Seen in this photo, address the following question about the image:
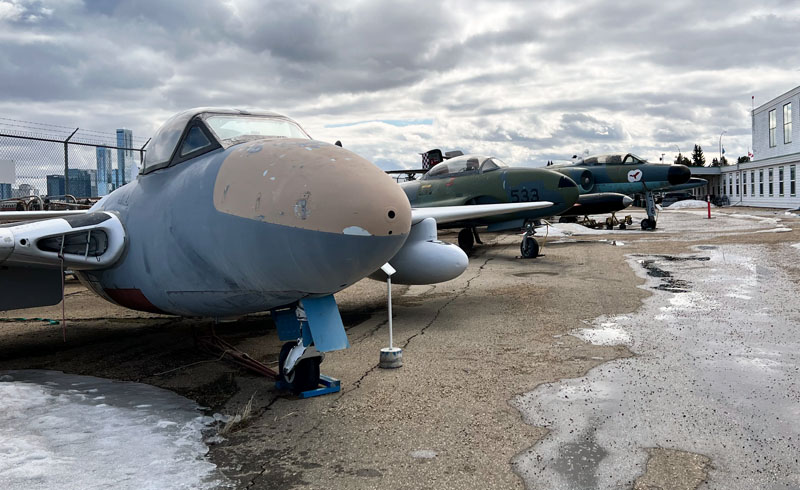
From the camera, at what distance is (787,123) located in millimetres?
44625

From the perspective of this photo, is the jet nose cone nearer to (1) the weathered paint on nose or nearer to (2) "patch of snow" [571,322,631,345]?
(2) "patch of snow" [571,322,631,345]

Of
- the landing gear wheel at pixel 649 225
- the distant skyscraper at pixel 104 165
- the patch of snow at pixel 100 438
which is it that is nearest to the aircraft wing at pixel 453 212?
the patch of snow at pixel 100 438

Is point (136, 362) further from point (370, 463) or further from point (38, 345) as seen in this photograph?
point (370, 463)

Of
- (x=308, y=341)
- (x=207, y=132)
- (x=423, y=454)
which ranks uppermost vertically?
(x=207, y=132)

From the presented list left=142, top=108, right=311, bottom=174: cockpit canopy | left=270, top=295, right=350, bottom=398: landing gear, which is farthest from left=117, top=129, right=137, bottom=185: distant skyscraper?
left=270, top=295, right=350, bottom=398: landing gear

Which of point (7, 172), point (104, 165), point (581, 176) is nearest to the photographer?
point (7, 172)

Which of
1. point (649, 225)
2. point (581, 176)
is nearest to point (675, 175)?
point (649, 225)

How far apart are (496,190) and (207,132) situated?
36.8ft

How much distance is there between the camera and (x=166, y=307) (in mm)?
5266

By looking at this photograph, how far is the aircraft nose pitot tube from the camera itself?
11.9 feet

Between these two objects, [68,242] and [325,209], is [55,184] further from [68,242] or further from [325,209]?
[325,209]

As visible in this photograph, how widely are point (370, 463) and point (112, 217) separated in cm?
352

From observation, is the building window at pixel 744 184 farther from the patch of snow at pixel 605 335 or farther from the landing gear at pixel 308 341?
the landing gear at pixel 308 341

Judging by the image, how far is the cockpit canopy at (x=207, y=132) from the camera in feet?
16.1
